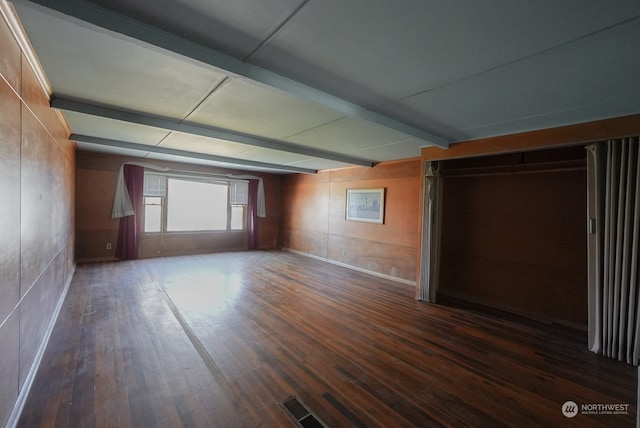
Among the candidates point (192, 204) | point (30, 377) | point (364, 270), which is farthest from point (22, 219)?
point (192, 204)

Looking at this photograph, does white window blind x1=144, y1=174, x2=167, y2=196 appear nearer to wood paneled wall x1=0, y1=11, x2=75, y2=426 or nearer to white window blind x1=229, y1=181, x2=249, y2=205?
white window blind x1=229, y1=181, x2=249, y2=205

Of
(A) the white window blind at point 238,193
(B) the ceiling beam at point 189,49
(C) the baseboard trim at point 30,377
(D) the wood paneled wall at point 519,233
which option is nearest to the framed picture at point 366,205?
(D) the wood paneled wall at point 519,233

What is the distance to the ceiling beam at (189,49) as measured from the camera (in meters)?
1.33

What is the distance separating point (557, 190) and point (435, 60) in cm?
308

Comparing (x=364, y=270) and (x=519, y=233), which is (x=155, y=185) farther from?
(x=519, y=233)

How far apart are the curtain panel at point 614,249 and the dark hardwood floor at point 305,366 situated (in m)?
0.25

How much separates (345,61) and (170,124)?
2.48 metres

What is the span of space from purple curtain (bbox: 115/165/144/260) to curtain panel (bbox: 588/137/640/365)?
8.11 meters

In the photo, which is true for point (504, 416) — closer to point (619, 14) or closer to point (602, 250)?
point (602, 250)
